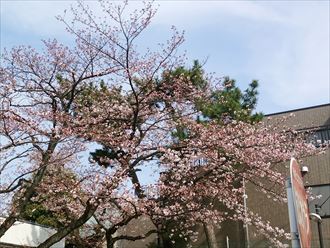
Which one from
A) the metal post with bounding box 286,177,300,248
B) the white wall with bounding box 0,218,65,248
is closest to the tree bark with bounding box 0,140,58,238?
the white wall with bounding box 0,218,65,248

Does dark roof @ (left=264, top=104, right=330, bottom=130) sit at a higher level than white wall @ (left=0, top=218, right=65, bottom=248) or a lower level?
higher

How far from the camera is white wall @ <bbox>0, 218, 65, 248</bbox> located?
15.5 m

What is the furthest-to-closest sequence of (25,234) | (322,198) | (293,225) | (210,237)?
(322,198), (210,237), (25,234), (293,225)

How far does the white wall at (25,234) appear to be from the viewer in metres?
15.5

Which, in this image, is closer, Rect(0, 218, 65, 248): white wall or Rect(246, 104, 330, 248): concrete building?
Rect(0, 218, 65, 248): white wall

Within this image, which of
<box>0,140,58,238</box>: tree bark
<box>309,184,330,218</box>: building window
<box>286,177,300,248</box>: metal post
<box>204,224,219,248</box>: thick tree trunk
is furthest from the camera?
<box>309,184,330,218</box>: building window

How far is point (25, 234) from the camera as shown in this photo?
16.2 meters

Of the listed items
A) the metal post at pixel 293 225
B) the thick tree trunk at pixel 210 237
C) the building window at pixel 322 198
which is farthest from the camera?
the building window at pixel 322 198

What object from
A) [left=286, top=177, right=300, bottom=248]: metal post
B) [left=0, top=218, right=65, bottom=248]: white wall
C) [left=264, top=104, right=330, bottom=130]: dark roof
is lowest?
[left=286, top=177, right=300, bottom=248]: metal post

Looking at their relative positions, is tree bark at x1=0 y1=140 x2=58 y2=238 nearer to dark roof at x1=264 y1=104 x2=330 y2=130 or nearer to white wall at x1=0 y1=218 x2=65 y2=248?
white wall at x1=0 y1=218 x2=65 y2=248

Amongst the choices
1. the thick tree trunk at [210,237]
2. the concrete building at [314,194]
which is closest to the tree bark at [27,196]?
the thick tree trunk at [210,237]

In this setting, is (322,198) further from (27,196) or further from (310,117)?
(27,196)

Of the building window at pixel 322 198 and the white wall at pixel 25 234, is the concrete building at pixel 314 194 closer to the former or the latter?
the building window at pixel 322 198

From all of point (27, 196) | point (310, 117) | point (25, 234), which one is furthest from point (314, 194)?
point (27, 196)
